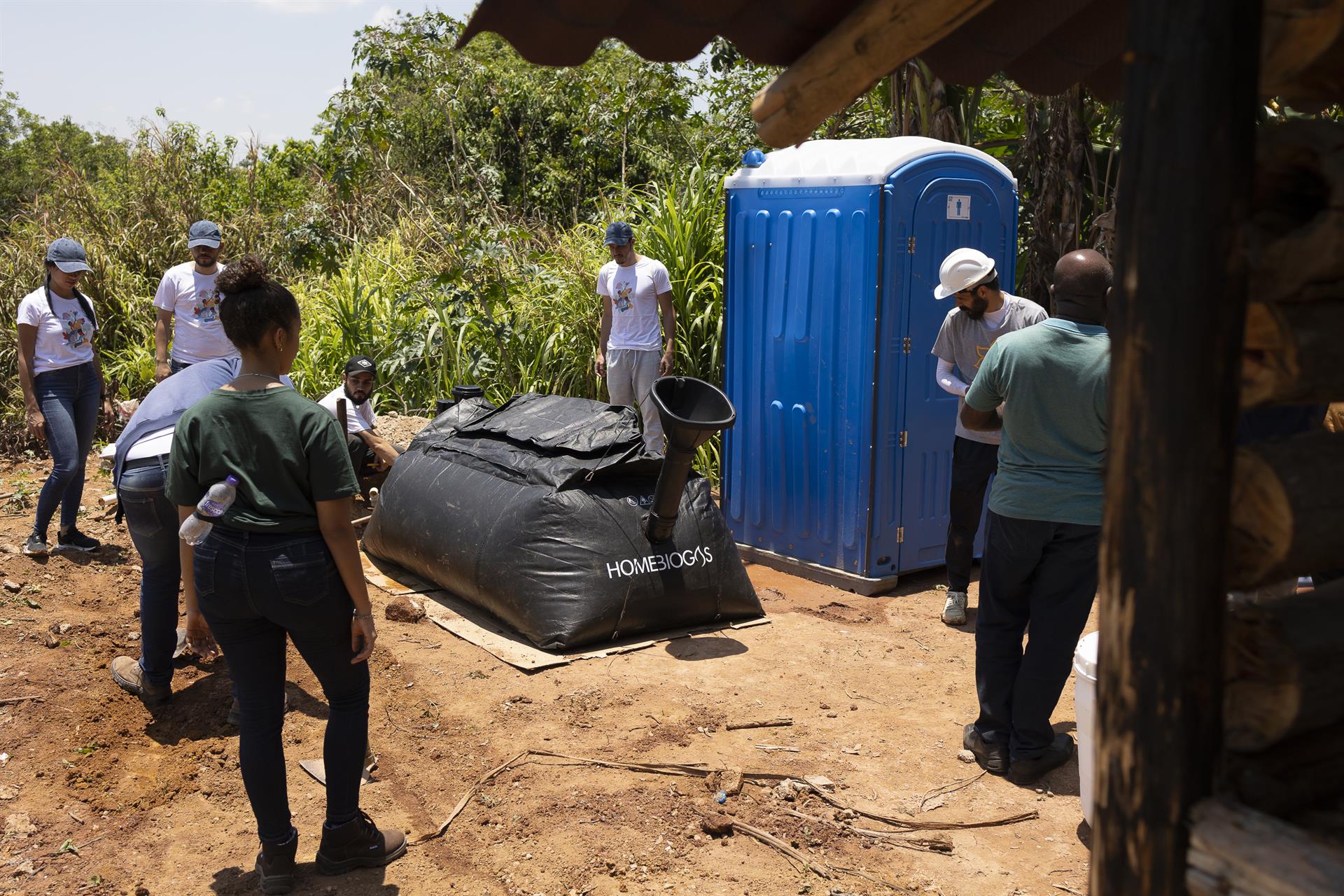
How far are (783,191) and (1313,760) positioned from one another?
5180 mm

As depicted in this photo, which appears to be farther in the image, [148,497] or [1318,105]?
[148,497]

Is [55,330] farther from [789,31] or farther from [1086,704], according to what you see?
[1086,704]

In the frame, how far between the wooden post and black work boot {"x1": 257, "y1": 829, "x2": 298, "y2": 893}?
2644mm

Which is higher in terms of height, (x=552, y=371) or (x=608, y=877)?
(x=552, y=371)

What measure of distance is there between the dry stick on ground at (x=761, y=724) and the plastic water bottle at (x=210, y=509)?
2297mm

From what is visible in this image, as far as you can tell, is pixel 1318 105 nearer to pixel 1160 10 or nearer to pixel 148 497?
pixel 1160 10

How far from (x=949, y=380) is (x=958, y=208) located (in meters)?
1.26

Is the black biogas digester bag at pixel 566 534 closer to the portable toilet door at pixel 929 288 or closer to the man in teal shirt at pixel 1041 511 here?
the portable toilet door at pixel 929 288

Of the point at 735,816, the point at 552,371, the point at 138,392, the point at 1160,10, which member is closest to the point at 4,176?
the point at 138,392

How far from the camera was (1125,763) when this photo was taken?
62.8 inches

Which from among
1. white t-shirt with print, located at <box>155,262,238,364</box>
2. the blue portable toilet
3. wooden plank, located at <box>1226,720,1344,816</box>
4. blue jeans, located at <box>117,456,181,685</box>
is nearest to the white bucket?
wooden plank, located at <box>1226,720,1344,816</box>

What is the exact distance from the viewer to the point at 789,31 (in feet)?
8.07

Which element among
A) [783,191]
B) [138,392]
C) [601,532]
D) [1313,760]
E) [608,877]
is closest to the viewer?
[1313,760]

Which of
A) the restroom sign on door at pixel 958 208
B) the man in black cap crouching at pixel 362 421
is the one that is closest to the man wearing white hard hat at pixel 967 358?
the restroom sign on door at pixel 958 208
